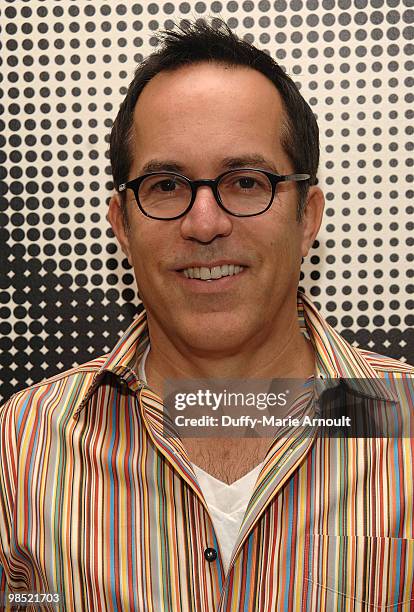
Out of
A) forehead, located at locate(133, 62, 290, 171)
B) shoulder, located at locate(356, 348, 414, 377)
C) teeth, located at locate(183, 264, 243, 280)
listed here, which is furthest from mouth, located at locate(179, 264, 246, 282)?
shoulder, located at locate(356, 348, 414, 377)

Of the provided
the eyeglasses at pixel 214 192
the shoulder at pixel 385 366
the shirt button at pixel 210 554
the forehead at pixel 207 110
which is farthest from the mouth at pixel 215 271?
the shirt button at pixel 210 554

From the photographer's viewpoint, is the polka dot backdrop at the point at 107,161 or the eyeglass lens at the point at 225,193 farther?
the polka dot backdrop at the point at 107,161

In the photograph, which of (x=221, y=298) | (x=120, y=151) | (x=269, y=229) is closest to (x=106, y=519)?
(x=221, y=298)

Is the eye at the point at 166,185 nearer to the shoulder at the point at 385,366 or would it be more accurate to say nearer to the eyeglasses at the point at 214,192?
the eyeglasses at the point at 214,192

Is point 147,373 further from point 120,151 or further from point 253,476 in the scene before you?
point 120,151

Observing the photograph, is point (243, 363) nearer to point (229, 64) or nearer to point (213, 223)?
point (213, 223)

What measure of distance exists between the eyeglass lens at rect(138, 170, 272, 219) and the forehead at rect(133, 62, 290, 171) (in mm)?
53

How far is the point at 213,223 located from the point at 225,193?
0.07m

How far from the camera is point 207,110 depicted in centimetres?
125

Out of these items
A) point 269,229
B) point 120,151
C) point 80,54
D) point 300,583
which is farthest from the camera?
point 80,54

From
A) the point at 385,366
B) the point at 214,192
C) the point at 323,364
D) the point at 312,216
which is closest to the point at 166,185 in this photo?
the point at 214,192

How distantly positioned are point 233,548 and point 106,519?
23 cm

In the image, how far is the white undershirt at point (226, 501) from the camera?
1201 millimetres

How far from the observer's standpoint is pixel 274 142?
130 centimetres
